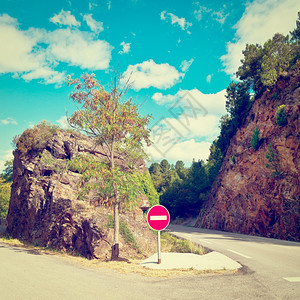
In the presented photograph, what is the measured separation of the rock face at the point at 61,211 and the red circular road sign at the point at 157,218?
419 cm

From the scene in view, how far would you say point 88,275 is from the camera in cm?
602

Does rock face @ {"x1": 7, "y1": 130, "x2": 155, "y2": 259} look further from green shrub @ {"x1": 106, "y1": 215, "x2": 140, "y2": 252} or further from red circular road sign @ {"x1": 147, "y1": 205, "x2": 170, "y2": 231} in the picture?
red circular road sign @ {"x1": 147, "y1": 205, "x2": 170, "y2": 231}

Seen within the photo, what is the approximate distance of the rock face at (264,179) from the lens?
18.1m

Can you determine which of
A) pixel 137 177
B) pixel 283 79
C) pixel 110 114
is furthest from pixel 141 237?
pixel 283 79

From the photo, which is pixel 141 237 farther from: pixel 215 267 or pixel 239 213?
pixel 239 213

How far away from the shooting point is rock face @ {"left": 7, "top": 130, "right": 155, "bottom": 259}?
11492 mm

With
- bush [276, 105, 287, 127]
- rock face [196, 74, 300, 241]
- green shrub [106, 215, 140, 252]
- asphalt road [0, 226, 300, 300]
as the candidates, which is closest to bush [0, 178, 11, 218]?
rock face [196, 74, 300, 241]

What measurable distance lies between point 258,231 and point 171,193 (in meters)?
31.3

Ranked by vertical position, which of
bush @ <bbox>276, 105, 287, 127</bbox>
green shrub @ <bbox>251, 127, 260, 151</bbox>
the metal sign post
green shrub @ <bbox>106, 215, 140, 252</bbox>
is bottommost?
green shrub @ <bbox>106, 215, 140, 252</bbox>

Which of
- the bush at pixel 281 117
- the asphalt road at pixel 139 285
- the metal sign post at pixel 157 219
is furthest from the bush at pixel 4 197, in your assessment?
the bush at pixel 281 117

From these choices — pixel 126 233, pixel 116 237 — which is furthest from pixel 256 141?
pixel 116 237

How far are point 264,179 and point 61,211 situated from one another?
19.0 metres

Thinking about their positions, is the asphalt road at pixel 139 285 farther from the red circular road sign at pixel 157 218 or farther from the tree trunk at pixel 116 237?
the tree trunk at pixel 116 237

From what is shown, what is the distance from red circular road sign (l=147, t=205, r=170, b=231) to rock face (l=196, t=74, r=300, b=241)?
45.2 feet
